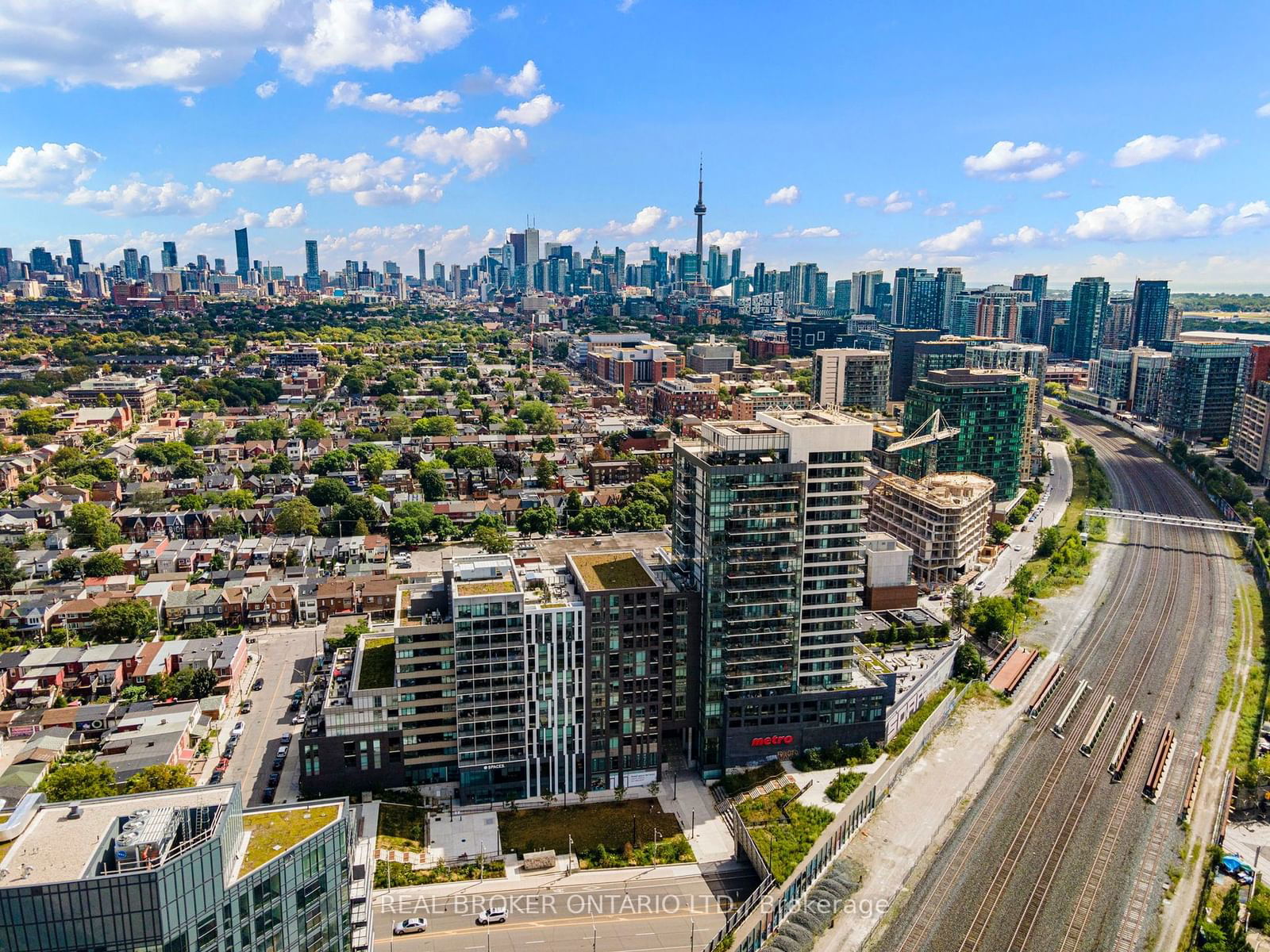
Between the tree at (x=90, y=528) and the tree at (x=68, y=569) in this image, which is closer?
the tree at (x=68, y=569)

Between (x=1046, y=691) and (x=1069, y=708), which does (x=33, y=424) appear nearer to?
(x=1046, y=691)

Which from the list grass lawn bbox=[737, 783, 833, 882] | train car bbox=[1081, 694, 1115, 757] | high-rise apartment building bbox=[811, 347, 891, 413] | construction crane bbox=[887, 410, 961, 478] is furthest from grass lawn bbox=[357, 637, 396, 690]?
high-rise apartment building bbox=[811, 347, 891, 413]

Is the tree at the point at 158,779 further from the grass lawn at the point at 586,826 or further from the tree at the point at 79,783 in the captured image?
the grass lawn at the point at 586,826

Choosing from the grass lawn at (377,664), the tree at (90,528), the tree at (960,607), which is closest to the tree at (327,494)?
the tree at (90,528)

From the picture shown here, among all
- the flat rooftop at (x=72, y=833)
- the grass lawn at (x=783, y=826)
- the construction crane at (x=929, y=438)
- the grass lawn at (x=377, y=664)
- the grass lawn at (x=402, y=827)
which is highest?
the flat rooftop at (x=72, y=833)

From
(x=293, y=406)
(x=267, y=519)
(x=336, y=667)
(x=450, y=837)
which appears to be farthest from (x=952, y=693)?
(x=293, y=406)

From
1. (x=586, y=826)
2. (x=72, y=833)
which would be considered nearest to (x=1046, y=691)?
(x=586, y=826)

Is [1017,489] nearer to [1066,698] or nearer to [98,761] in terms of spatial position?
[1066,698]
